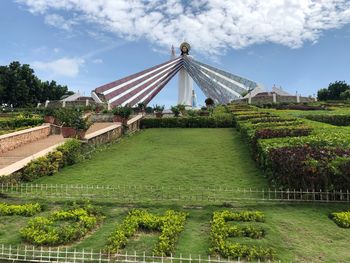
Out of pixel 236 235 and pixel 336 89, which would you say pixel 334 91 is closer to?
pixel 336 89

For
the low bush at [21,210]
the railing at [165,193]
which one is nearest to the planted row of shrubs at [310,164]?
the railing at [165,193]

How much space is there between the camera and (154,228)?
5160 mm

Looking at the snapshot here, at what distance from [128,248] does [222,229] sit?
3.80ft

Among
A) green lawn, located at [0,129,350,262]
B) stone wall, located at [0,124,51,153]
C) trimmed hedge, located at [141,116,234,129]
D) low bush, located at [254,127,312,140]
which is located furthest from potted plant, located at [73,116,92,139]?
trimmed hedge, located at [141,116,234,129]

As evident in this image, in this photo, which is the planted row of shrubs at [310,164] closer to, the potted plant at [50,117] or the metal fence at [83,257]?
the metal fence at [83,257]

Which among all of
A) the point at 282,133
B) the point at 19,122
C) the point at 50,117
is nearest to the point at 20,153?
the point at 50,117

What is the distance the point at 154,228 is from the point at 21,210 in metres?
2.09

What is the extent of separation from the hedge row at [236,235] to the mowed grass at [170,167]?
2.00m

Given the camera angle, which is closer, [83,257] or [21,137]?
[83,257]

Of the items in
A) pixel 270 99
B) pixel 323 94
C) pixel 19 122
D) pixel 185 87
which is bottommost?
pixel 19 122

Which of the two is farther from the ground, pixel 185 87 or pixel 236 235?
pixel 185 87

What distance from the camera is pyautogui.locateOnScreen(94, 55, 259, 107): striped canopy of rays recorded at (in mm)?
37938

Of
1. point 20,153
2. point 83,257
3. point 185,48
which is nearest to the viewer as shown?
point 83,257

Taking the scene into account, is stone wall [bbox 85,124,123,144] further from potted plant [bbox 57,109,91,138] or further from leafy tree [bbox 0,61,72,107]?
leafy tree [bbox 0,61,72,107]
